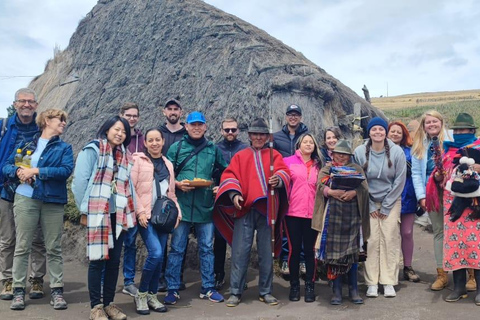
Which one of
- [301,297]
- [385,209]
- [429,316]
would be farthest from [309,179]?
[429,316]

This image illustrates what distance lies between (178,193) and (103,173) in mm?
1206

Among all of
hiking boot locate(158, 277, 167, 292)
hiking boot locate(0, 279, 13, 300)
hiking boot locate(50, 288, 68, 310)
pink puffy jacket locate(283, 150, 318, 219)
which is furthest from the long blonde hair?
hiking boot locate(0, 279, 13, 300)

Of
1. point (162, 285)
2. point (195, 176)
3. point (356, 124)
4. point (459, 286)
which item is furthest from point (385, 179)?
point (356, 124)

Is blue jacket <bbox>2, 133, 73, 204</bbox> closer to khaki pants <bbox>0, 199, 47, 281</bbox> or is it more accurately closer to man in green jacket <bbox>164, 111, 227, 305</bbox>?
khaki pants <bbox>0, 199, 47, 281</bbox>

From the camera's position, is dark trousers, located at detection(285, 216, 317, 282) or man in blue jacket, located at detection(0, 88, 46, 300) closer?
man in blue jacket, located at detection(0, 88, 46, 300)

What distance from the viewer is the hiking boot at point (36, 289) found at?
5109 millimetres

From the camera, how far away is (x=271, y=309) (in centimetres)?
490

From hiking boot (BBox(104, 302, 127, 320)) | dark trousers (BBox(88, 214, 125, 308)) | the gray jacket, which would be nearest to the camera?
dark trousers (BBox(88, 214, 125, 308))

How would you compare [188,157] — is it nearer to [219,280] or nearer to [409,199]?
[219,280]

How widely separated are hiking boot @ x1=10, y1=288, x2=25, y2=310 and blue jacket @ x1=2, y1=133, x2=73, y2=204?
98cm

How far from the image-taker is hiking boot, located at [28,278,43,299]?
511 cm

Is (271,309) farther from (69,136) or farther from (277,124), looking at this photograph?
(69,136)

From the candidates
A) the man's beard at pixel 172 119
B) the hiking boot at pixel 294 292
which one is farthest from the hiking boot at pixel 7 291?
the hiking boot at pixel 294 292

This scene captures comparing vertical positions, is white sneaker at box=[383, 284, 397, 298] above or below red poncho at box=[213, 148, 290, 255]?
below
